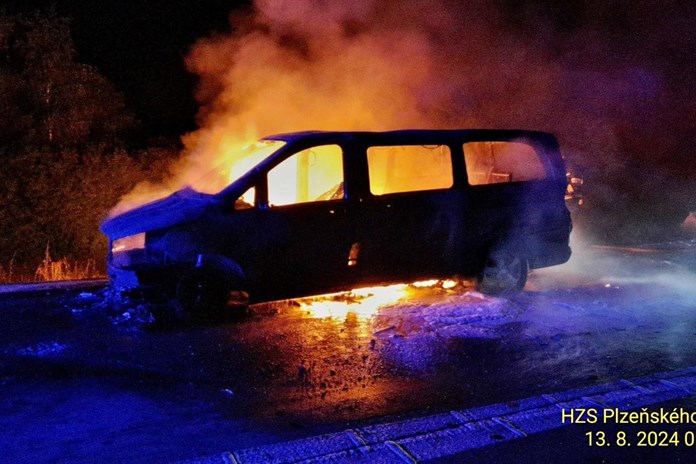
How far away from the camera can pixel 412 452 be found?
11.9 ft

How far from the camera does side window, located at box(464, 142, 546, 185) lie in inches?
281

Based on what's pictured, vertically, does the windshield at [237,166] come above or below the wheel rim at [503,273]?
above

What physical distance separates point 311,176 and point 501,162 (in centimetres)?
231

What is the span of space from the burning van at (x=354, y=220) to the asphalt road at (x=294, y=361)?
0.41 m

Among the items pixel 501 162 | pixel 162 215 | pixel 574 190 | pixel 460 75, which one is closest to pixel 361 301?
pixel 501 162

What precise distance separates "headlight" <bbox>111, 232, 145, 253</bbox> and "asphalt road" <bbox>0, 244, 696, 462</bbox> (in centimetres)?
58

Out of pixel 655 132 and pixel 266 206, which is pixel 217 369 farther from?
pixel 655 132

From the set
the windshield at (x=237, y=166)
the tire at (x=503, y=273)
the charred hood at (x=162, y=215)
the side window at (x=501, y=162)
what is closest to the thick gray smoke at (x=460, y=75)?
the windshield at (x=237, y=166)

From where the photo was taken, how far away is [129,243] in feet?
20.0

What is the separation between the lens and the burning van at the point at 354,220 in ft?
19.6

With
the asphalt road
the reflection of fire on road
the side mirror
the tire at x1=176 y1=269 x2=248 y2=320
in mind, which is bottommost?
the asphalt road

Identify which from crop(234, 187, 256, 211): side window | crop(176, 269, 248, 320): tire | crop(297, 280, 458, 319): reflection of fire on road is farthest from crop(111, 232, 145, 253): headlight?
crop(297, 280, 458, 319): reflection of fire on road

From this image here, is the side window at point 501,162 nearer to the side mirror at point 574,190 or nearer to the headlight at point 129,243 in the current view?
the headlight at point 129,243

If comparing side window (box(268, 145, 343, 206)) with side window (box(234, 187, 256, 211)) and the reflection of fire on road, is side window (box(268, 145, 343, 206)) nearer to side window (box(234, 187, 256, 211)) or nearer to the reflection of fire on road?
side window (box(234, 187, 256, 211))
